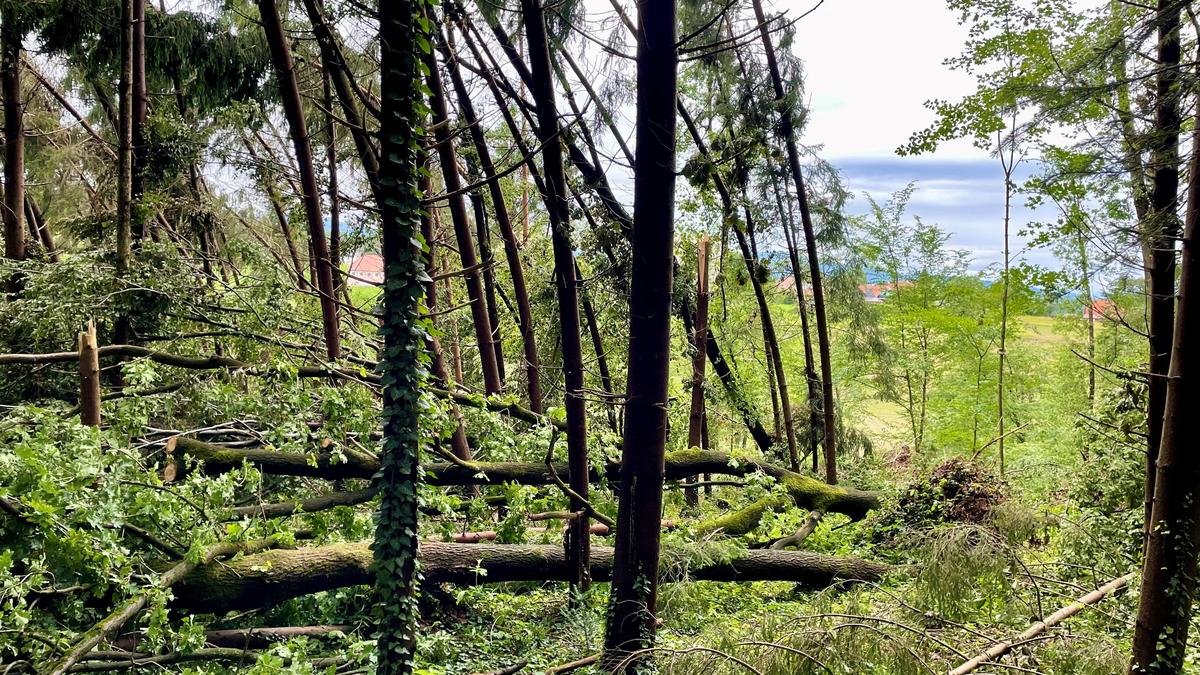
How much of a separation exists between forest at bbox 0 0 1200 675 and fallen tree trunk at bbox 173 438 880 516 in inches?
1.5

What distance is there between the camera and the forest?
332 centimetres

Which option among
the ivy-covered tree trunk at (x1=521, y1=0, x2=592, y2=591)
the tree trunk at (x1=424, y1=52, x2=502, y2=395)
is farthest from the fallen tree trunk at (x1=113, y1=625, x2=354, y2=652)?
the tree trunk at (x1=424, y1=52, x2=502, y2=395)

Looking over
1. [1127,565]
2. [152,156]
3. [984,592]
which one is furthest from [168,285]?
[1127,565]

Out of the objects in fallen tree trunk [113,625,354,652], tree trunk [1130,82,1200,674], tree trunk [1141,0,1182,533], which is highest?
tree trunk [1141,0,1182,533]

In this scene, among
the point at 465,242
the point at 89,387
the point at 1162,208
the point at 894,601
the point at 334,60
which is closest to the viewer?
the point at 894,601

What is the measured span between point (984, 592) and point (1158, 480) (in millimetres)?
981

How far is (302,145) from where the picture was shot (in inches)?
223

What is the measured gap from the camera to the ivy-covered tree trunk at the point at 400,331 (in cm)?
323

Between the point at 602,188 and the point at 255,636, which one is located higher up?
the point at 602,188

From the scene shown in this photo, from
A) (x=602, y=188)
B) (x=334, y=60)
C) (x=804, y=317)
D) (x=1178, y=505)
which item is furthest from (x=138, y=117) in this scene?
(x=1178, y=505)

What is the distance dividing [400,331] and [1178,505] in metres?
3.81

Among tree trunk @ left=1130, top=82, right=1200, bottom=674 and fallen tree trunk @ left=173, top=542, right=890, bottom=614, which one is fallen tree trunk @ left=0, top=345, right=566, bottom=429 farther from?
tree trunk @ left=1130, top=82, right=1200, bottom=674

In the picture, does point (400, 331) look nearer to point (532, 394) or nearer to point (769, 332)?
point (532, 394)

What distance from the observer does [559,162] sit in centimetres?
474
